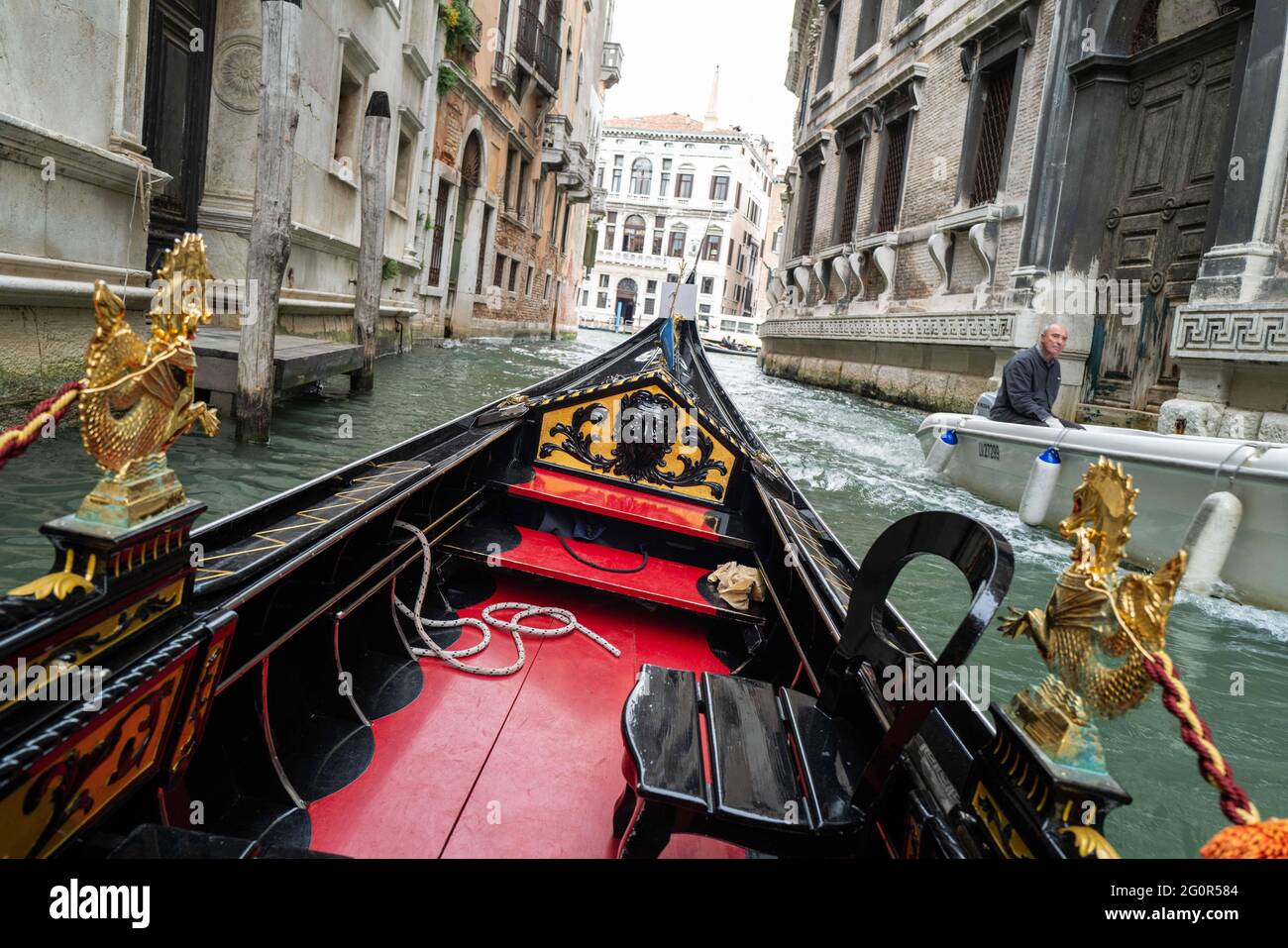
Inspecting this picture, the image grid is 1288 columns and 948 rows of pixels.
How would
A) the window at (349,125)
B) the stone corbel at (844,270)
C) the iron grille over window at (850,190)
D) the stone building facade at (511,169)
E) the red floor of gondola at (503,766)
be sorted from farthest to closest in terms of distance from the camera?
the iron grille over window at (850,190), the stone corbel at (844,270), the stone building facade at (511,169), the window at (349,125), the red floor of gondola at (503,766)

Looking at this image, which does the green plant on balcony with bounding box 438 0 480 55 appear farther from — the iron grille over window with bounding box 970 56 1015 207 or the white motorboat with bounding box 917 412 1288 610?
the white motorboat with bounding box 917 412 1288 610

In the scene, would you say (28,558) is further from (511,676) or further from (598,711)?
(598,711)

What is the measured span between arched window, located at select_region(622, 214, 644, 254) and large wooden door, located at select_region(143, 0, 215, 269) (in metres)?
37.0

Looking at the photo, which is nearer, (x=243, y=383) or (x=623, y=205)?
(x=243, y=383)

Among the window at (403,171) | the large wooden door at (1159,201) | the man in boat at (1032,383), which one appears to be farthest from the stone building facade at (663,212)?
the man in boat at (1032,383)

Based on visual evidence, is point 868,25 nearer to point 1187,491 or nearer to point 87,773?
point 1187,491

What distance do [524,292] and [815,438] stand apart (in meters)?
11.8

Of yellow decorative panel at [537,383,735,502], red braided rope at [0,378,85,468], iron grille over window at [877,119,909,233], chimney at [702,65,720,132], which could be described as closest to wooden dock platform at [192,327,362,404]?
yellow decorative panel at [537,383,735,502]

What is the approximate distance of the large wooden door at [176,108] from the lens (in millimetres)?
4809

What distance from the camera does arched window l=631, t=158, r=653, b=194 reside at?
40.7m

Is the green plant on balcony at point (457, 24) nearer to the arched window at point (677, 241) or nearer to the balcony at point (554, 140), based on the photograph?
the balcony at point (554, 140)

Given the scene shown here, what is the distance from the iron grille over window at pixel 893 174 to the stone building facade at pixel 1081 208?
41 mm

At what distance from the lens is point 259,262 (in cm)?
431
